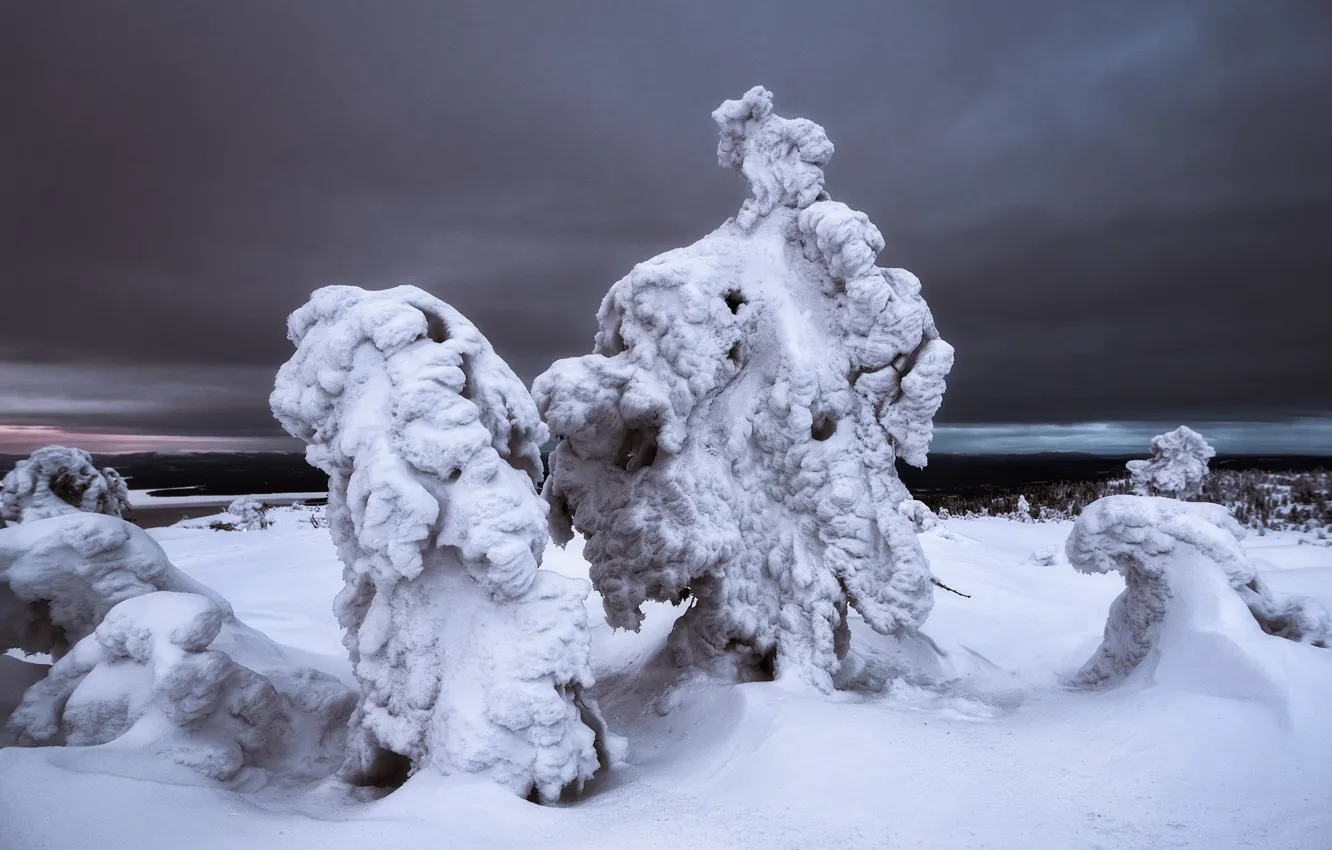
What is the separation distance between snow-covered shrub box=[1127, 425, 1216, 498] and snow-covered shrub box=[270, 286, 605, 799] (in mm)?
17260

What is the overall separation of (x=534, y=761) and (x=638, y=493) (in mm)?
2594

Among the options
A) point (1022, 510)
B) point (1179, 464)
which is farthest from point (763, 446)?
point (1022, 510)

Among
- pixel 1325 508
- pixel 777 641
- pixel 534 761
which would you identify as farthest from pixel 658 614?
pixel 1325 508

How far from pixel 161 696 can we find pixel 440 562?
171 centimetres

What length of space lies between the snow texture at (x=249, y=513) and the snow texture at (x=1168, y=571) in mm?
16914

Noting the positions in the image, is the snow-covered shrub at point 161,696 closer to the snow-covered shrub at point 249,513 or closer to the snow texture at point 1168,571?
the snow texture at point 1168,571

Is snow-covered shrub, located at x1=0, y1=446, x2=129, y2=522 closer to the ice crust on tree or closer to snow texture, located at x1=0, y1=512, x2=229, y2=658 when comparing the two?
snow texture, located at x1=0, y1=512, x2=229, y2=658

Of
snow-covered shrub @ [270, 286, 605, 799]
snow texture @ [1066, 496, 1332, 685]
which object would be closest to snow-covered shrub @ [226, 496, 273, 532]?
snow-covered shrub @ [270, 286, 605, 799]

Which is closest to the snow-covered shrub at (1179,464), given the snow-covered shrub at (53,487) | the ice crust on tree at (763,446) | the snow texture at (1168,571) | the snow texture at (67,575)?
the snow texture at (1168,571)

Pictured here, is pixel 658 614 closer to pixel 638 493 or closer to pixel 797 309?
pixel 638 493

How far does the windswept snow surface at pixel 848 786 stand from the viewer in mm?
2941

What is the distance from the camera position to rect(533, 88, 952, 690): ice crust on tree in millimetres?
5656

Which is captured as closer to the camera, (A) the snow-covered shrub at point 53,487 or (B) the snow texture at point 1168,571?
(B) the snow texture at point 1168,571

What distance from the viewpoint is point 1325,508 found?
15664mm
